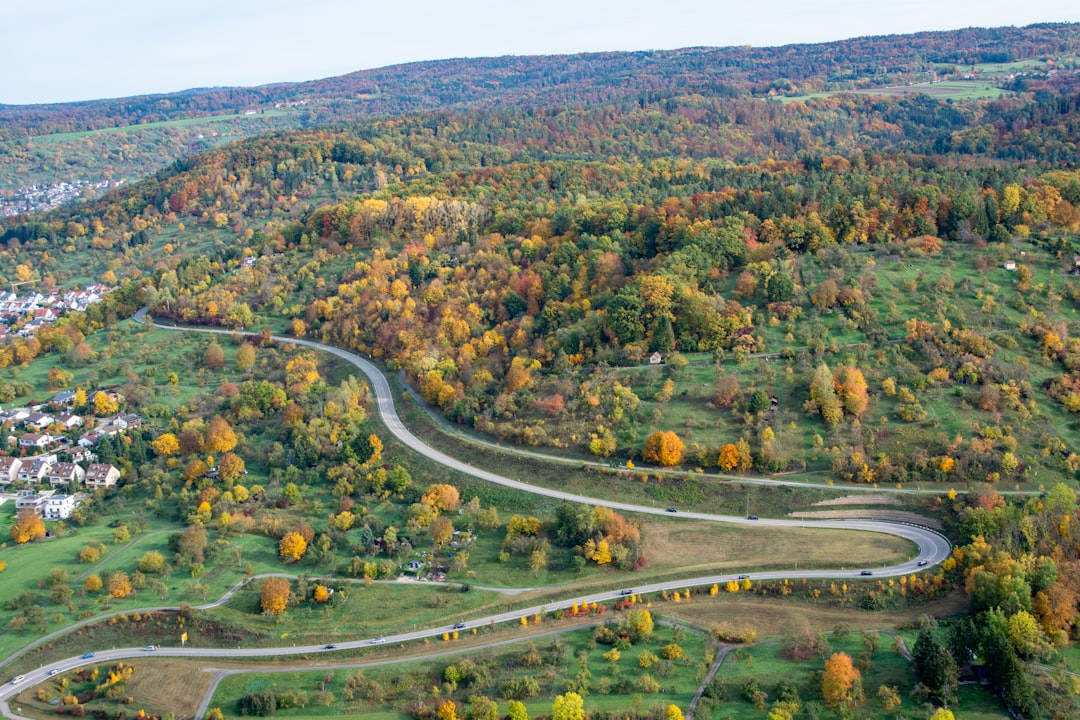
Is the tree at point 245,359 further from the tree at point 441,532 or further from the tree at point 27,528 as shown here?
the tree at point 441,532

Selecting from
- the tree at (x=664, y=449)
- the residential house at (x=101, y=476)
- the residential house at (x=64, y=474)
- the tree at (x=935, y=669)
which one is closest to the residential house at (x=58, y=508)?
the residential house at (x=64, y=474)

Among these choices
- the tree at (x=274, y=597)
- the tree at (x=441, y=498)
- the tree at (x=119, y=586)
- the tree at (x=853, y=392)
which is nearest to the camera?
the tree at (x=274, y=597)

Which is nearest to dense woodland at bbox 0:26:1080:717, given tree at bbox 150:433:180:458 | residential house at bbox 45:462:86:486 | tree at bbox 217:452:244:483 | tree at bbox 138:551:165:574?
tree at bbox 150:433:180:458

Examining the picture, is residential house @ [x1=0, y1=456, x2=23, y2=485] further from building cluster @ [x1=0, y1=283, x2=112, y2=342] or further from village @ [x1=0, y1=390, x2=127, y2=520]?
building cluster @ [x1=0, y1=283, x2=112, y2=342]

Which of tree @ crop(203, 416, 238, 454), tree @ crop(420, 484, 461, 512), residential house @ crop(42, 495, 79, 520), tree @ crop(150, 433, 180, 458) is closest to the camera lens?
tree @ crop(420, 484, 461, 512)

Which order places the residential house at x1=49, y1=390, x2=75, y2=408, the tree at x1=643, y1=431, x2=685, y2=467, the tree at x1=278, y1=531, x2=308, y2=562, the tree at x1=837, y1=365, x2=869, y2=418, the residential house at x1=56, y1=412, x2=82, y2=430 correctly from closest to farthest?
the tree at x1=278, y1=531, x2=308, y2=562
the tree at x1=643, y1=431, x2=685, y2=467
the tree at x1=837, y1=365, x2=869, y2=418
the residential house at x1=56, y1=412, x2=82, y2=430
the residential house at x1=49, y1=390, x2=75, y2=408

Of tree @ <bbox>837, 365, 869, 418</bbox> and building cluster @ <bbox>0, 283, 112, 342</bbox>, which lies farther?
building cluster @ <bbox>0, 283, 112, 342</bbox>
